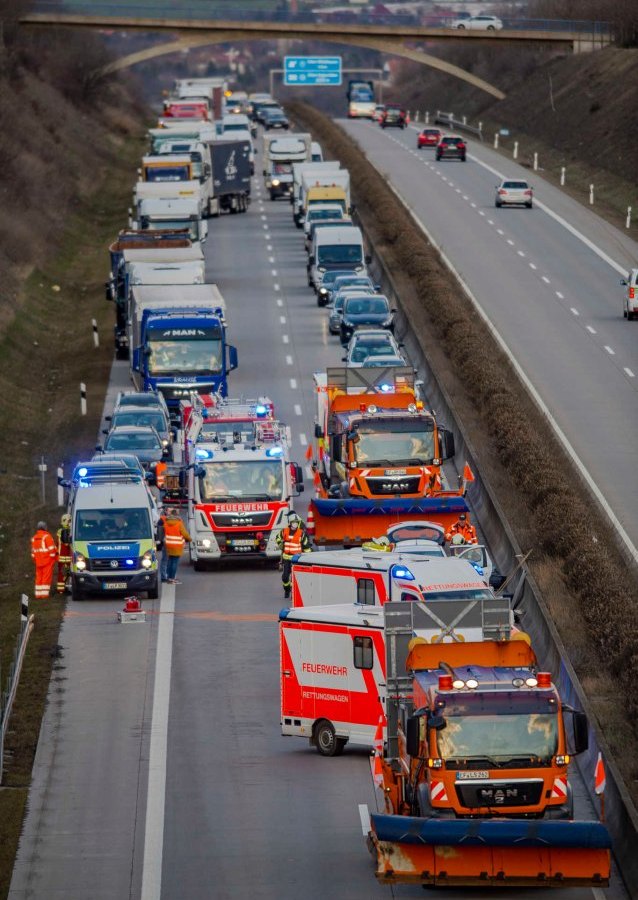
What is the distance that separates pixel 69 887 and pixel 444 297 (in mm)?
42527

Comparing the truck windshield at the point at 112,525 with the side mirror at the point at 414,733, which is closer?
the side mirror at the point at 414,733

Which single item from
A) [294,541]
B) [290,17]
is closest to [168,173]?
[294,541]

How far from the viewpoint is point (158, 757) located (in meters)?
25.3

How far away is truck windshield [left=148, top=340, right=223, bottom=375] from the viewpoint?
50781mm

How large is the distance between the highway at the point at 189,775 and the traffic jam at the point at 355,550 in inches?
22.8

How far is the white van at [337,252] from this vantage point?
227 ft

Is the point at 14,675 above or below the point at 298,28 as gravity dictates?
above

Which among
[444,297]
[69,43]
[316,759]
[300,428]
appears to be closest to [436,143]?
[69,43]

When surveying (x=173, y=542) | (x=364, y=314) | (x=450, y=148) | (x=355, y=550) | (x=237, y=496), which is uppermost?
(x=355, y=550)

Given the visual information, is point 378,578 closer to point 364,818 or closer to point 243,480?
point 364,818

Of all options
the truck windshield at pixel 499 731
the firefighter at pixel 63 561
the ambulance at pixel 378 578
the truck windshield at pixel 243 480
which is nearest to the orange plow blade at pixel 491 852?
the truck windshield at pixel 499 731

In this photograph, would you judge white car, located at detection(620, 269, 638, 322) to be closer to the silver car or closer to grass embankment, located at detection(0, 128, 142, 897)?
grass embankment, located at detection(0, 128, 142, 897)

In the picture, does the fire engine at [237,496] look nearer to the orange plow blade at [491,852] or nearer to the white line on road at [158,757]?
the white line on road at [158,757]

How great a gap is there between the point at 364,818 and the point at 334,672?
7.43ft
